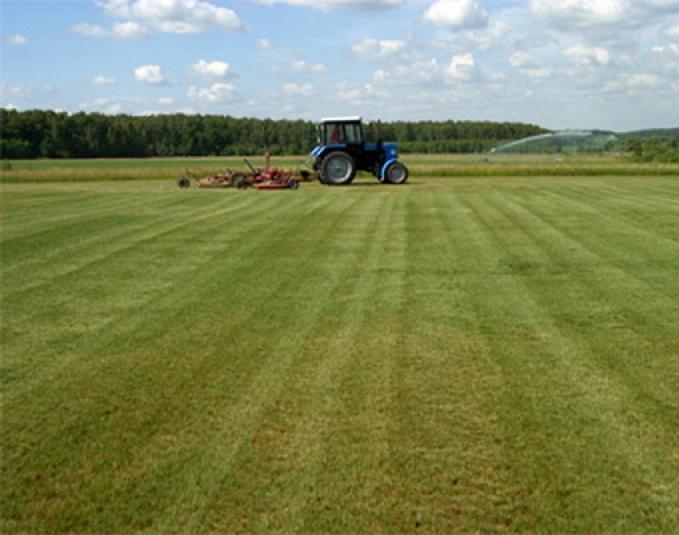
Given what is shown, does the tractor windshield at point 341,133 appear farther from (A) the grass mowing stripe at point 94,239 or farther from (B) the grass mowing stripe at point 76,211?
(A) the grass mowing stripe at point 94,239

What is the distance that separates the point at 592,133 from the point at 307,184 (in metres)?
53.1

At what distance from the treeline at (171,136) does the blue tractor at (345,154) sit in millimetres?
45907

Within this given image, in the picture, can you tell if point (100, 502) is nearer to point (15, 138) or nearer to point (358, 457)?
point (358, 457)

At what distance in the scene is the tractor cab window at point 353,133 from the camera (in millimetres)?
26609

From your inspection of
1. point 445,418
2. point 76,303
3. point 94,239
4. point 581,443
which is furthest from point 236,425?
point 94,239

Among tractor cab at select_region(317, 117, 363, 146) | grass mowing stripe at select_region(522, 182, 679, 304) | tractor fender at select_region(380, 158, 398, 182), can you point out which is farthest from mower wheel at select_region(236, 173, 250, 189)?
grass mowing stripe at select_region(522, 182, 679, 304)

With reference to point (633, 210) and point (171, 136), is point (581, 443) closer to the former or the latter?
point (633, 210)

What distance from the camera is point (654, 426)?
199 inches

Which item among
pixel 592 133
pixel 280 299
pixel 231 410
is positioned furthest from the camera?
pixel 592 133

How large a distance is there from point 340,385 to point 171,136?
8625 centimetres

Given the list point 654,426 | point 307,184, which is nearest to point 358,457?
point 654,426

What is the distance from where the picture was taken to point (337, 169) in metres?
26.7

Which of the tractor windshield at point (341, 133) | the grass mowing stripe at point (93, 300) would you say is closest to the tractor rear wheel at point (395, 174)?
the tractor windshield at point (341, 133)

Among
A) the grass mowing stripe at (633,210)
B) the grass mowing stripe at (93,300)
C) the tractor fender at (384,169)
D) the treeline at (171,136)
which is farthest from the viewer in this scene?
the treeline at (171,136)
